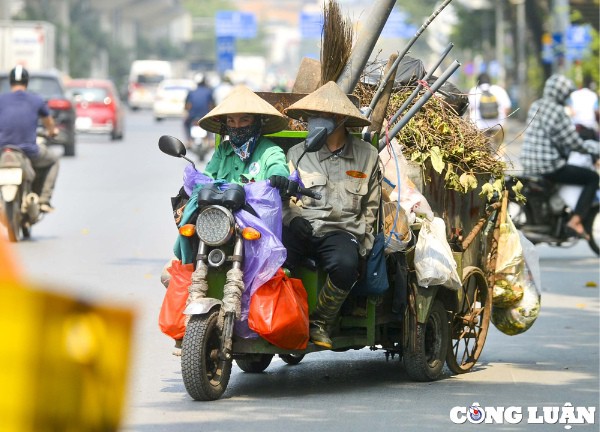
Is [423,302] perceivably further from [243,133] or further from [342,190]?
[243,133]

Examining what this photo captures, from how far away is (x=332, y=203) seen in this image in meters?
7.45

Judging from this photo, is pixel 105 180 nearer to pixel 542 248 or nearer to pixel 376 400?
pixel 542 248

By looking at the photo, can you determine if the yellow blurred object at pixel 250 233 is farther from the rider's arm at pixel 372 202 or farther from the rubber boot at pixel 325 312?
the rider's arm at pixel 372 202

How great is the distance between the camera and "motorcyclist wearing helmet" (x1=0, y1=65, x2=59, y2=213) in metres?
15.3

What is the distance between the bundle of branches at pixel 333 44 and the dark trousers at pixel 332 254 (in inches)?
66.2

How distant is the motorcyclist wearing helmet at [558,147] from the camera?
14062mm

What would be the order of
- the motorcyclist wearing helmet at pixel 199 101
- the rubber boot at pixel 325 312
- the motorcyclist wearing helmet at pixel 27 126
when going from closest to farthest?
the rubber boot at pixel 325 312, the motorcyclist wearing helmet at pixel 27 126, the motorcyclist wearing helmet at pixel 199 101

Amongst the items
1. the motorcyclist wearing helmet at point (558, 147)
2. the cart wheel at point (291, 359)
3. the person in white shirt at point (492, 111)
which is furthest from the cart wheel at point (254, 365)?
the motorcyclist wearing helmet at point (558, 147)

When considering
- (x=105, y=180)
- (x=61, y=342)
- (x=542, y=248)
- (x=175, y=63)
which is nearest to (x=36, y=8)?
(x=175, y=63)

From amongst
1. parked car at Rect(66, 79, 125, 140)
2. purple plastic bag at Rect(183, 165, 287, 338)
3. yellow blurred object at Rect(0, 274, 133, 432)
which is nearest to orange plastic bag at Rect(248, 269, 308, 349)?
purple plastic bag at Rect(183, 165, 287, 338)

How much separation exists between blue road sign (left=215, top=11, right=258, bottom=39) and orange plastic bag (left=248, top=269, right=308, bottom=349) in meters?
70.6

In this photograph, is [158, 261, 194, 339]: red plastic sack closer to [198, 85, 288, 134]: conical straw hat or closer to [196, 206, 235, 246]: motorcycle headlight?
[196, 206, 235, 246]: motorcycle headlight

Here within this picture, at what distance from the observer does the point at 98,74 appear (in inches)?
4016

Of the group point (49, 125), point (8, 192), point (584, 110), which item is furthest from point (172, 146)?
point (584, 110)
